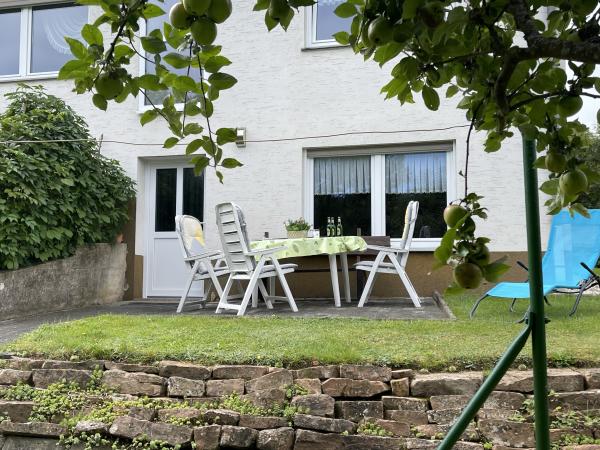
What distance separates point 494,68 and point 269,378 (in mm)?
2489

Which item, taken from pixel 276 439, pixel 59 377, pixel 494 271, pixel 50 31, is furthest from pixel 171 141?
pixel 50 31

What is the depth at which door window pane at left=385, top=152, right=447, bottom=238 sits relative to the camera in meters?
7.51

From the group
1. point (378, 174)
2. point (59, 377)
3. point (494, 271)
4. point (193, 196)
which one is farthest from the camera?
point (193, 196)

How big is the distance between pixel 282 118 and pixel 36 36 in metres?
4.76

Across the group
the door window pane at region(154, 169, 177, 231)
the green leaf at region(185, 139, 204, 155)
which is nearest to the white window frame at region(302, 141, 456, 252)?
the door window pane at region(154, 169, 177, 231)

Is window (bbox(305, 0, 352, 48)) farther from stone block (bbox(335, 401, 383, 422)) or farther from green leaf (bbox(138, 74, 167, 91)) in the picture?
green leaf (bbox(138, 74, 167, 91))

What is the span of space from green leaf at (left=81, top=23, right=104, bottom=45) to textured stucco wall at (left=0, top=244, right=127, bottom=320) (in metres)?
5.72

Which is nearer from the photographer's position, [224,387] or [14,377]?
[224,387]

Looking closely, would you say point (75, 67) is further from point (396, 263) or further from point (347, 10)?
point (396, 263)


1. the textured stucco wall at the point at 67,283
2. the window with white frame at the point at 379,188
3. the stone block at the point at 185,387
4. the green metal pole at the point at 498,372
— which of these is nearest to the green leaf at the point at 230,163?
the green metal pole at the point at 498,372

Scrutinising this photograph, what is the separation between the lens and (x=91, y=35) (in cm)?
87

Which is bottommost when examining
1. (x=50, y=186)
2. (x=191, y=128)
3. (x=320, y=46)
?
(x=191, y=128)

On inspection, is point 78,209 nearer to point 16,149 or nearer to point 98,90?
point 16,149

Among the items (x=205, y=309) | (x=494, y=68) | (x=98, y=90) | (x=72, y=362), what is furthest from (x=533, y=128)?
(x=205, y=309)
